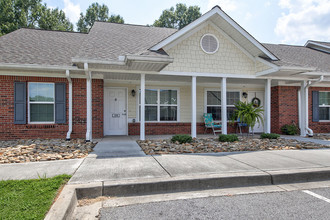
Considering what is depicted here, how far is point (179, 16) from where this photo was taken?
115 feet

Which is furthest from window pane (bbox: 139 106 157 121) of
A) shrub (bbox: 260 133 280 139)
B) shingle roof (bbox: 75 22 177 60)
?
shrub (bbox: 260 133 280 139)

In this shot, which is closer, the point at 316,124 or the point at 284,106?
the point at 284,106

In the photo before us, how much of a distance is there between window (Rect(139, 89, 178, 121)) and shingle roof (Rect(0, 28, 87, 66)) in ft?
12.0

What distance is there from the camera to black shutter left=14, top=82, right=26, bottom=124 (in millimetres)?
7809

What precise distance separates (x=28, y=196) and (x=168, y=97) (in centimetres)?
784

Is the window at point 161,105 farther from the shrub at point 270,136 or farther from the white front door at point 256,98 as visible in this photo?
the white front door at point 256,98

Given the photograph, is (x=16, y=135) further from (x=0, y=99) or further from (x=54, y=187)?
(x=54, y=187)

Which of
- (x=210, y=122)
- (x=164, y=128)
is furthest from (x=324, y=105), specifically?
(x=164, y=128)

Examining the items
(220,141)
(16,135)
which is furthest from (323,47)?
(16,135)

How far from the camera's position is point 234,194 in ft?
11.5

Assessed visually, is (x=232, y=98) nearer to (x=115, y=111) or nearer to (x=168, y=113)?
(x=168, y=113)

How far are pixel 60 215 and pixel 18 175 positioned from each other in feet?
6.54

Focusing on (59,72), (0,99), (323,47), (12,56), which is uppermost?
(323,47)

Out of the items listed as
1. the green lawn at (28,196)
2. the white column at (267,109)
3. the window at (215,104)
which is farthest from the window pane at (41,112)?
the white column at (267,109)
